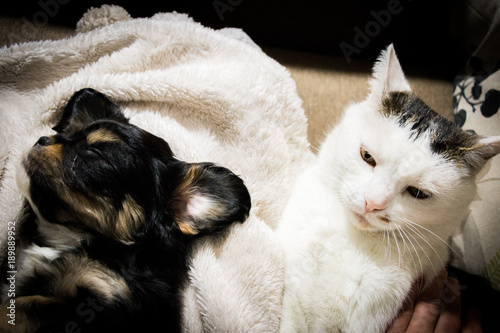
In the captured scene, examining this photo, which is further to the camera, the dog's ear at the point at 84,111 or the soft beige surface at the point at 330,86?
the soft beige surface at the point at 330,86

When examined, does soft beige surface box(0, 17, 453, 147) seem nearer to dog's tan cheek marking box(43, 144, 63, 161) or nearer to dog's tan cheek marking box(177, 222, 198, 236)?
dog's tan cheek marking box(177, 222, 198, 236)

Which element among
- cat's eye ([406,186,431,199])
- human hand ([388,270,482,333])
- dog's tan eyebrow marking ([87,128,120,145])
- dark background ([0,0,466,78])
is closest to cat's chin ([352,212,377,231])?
cat's eye ([406,186,431,199])

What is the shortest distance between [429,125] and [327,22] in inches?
31.7

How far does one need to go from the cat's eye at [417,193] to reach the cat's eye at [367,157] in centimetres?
10

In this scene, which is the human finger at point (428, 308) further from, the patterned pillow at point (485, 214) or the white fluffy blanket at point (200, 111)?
the white fluffy blanket at point (200, 111)

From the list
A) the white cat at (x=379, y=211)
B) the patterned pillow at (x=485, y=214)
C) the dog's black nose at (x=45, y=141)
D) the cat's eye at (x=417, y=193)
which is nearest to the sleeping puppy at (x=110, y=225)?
the dog's black nose at (x=45, y=141)

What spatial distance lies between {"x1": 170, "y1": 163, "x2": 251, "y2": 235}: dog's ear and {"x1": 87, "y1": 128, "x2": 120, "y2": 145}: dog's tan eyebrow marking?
0.72 feet

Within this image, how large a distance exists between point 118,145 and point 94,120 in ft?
0.63

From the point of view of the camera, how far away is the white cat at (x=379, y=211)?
862mm

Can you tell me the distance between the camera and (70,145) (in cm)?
91

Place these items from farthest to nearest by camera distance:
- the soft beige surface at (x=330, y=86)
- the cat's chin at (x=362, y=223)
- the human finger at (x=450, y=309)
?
the soft beige surface at (x=330, y=86), the human finger at (x=450, y=309), the cat's chin at (x=362, y=223)

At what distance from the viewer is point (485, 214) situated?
3.78ft

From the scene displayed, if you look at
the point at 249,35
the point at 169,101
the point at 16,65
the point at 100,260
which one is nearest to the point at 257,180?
the point at 169,101

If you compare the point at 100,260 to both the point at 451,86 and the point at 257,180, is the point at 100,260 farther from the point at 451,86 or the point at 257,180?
A: the point at 451,86
